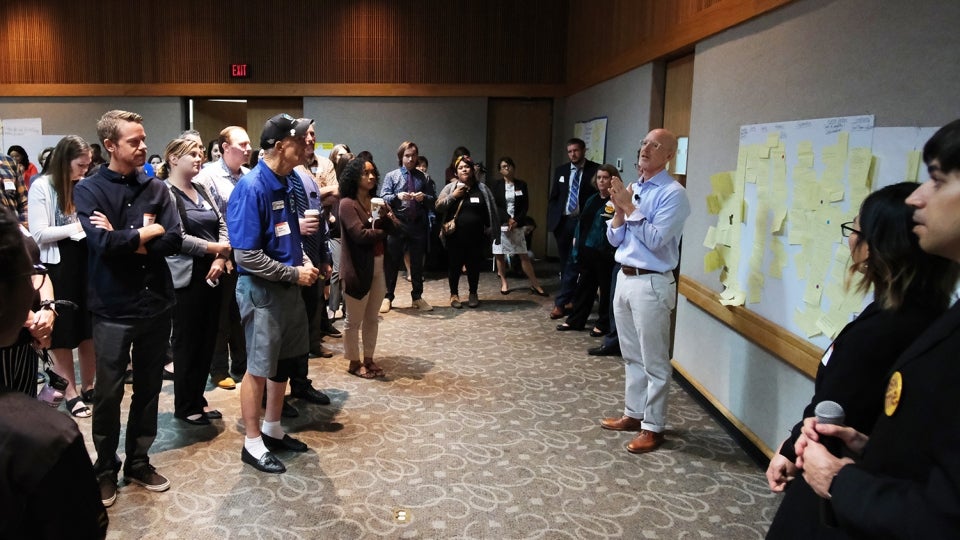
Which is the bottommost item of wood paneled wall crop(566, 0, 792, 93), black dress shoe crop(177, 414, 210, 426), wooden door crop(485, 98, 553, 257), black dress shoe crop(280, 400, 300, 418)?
black dress shoe crop(280, 400, 300, 418)

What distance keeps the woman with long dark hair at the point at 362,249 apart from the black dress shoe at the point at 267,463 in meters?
1.41

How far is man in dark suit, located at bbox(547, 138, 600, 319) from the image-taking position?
21.4ft

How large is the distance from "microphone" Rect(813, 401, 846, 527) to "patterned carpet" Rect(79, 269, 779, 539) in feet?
4.90

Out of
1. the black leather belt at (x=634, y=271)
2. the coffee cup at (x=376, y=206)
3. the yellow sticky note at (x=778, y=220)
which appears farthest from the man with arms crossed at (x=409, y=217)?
the yellow sticky note at (x=778, y=220)

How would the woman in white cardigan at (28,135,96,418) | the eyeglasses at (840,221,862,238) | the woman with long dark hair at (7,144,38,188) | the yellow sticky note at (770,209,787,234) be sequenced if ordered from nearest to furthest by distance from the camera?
the eyeglasses at (840,221,862,238) → the yellow sticky note at (770,209,787,234) → the woman in white cardigan at (28,135,96,418) → the woman with long dark hair at (7,144,38,188)

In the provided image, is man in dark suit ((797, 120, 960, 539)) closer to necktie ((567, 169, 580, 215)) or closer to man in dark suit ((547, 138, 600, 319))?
man in dark suit ((547, 138, 600, 319))

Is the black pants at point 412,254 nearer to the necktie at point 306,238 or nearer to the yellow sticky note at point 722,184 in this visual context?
the necktie at point 306,238

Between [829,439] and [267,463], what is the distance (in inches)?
103

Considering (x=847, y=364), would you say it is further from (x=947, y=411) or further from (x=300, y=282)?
(x=300, y=282)

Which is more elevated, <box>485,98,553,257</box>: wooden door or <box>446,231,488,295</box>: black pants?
<box>485,98,553,257</box>: wooden door

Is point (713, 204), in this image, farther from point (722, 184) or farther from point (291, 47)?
point (291, 47)

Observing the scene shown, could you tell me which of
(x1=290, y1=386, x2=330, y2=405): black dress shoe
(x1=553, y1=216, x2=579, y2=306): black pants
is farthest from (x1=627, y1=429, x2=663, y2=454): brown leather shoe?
(x1=553, y1=216, x2=579, y2=306): black pants

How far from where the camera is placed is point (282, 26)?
9.77 meters

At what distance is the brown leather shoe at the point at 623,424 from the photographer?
382cm
